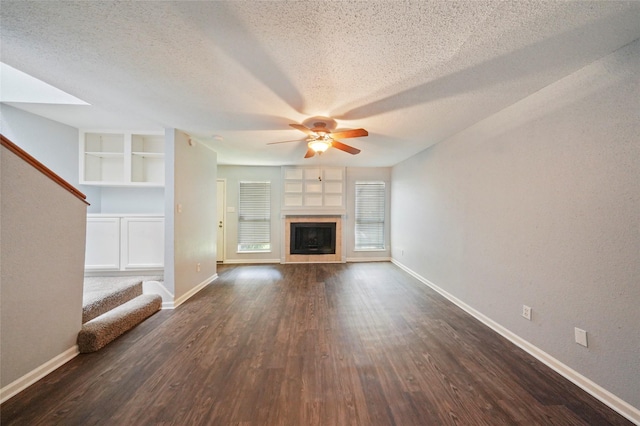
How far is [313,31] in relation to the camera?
1252 mm

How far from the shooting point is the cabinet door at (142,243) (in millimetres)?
2938

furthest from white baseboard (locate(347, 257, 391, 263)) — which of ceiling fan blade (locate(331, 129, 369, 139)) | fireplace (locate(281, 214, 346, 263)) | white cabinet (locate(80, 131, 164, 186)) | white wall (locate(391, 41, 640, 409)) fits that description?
white cabinet (locate(80, 131, 164, 186))

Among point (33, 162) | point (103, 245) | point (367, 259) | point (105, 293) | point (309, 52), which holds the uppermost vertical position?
point (309, 52)

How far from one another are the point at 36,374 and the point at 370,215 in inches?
207

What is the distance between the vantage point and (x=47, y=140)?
274 centimetres

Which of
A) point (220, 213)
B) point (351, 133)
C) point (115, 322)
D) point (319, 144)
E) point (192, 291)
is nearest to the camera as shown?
point (115, 322)

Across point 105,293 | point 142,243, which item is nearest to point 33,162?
point 105,293

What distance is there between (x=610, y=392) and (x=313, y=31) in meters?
3.04

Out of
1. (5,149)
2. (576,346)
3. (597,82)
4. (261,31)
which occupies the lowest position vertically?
(576,346)

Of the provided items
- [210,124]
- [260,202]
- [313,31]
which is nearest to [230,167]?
[260,202]

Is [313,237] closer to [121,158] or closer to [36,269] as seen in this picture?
[121,158]

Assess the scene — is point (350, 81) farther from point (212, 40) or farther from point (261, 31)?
point (212, 40)

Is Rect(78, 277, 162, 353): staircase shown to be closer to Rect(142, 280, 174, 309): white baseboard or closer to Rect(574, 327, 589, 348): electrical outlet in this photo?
Rect(142, 280, 174, 309): white baseboard

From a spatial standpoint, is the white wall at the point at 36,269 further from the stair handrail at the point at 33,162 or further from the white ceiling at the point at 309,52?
the white ceiling at the point at 309,52
